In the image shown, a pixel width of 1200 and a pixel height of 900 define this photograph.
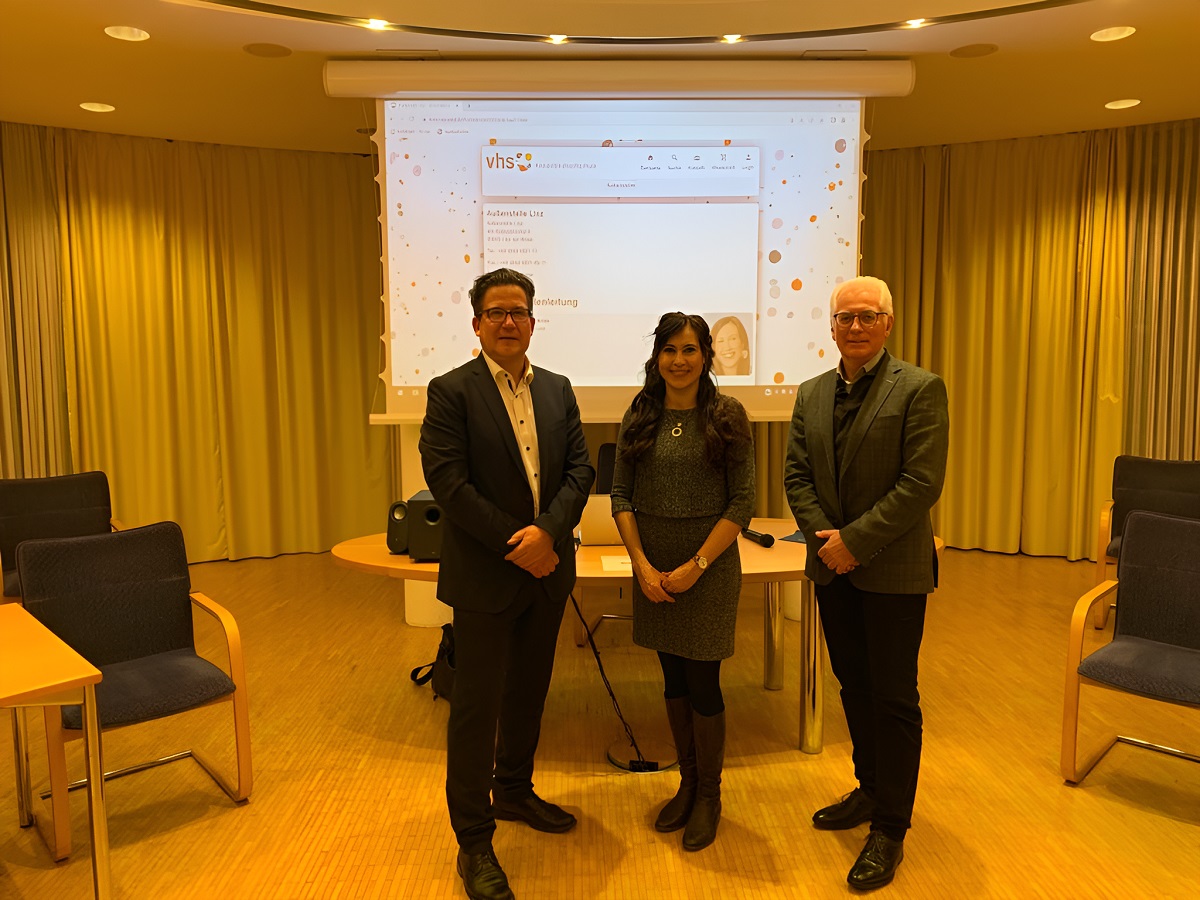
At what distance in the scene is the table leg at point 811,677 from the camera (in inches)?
121

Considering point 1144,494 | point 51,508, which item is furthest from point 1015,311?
point 51,508

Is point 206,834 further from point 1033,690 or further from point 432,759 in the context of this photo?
point 1033,690

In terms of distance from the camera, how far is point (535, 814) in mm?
2611

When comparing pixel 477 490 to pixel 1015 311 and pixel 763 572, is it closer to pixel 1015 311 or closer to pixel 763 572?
pixel 763 572

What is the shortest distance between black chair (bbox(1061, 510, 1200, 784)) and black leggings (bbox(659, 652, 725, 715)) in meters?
1.27

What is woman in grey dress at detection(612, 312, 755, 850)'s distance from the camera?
2.36 meters

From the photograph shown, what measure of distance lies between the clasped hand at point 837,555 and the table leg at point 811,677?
815 mm

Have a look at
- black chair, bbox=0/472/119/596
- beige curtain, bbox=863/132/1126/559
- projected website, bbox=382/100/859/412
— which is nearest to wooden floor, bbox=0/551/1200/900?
black chair, bbox=0/472/119/596

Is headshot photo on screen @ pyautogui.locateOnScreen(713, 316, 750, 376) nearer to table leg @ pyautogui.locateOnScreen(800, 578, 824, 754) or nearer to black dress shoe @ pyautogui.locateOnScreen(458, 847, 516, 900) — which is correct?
table leg @ pyautogui.locateOnScreen(800, 578, 824, 754)

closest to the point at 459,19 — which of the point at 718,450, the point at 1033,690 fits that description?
the point at 718,450

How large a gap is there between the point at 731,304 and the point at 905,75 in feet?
4.49

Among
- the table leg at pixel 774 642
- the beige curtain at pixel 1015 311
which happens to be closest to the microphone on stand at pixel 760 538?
the table leg at pixel 774 642

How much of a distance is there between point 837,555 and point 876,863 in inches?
33.1

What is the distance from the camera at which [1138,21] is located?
3793 millimetres
